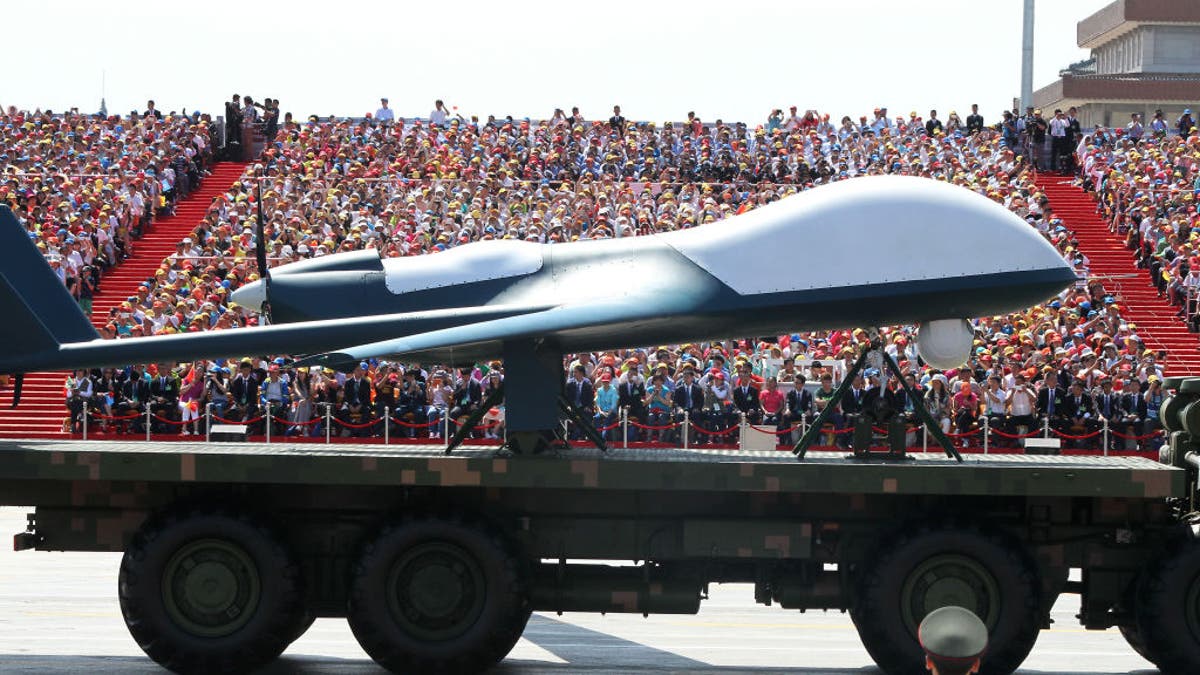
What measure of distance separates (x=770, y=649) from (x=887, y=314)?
2.71 metres

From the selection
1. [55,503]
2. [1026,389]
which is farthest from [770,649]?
[1026,389]

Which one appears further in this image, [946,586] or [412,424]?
[412,424]

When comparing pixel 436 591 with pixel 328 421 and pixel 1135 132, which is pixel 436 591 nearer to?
pixel 328 421

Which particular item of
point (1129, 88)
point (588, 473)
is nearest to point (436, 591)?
point (588, 473)

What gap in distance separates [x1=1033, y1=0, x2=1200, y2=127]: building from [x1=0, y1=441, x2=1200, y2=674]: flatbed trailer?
5350 centimetres

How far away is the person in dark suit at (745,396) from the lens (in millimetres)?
21766

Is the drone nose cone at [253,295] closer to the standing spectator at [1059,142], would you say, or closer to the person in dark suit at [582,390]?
the person in dark suit at [582,390]

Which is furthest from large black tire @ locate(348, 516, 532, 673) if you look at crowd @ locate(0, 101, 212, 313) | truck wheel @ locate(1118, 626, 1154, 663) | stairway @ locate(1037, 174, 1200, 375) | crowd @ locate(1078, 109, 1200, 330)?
crowd @ locate(1078, 109, 1200, 330)

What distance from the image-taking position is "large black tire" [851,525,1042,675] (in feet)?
34.0

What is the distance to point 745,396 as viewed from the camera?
21.8 metres

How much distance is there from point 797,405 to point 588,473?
11.2 meters

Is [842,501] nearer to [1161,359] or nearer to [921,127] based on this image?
[1161,359]

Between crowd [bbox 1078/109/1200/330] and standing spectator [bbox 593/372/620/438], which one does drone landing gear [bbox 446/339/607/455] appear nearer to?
standing spectator [bbox 593/372/620/438]

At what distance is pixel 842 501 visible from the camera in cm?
A: 1077
